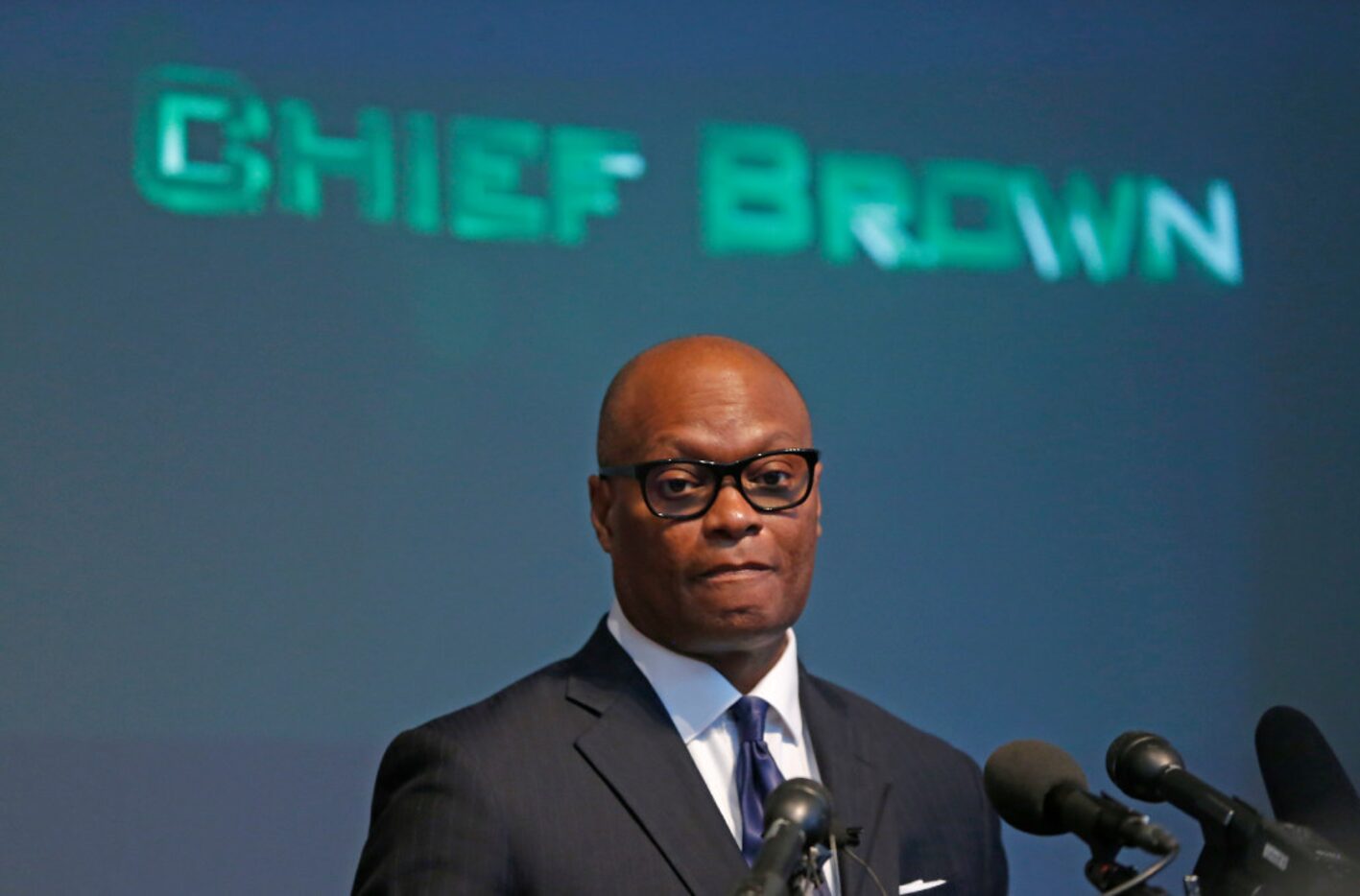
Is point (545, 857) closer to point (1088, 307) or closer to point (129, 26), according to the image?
point (129, 26)

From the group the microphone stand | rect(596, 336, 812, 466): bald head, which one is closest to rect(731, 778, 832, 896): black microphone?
the microphone stand

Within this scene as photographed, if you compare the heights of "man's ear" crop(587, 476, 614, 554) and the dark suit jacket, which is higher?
"man's ear" crop(587, 476, 614, 554)

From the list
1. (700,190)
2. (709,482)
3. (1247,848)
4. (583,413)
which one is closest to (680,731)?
(709,482)

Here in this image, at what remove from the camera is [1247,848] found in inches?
89.5

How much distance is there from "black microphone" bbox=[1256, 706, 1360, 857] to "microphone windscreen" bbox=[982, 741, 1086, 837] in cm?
40

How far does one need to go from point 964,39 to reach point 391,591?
2430 millimetres

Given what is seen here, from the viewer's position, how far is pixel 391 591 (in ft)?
15.7

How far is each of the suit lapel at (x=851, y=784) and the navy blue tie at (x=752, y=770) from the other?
0.13 meters

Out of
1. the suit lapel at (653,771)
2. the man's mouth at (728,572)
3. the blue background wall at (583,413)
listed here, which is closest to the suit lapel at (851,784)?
the suit lapel at (653,771)

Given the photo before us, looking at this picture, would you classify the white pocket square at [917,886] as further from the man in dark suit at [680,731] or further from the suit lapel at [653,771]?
the suit lapel at [653,771]

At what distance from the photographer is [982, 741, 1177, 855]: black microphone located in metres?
2.28

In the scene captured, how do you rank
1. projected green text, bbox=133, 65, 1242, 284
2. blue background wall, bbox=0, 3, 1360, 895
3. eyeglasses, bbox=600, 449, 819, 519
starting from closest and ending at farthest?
1. eyeglasses, bbox=600, 449, 819, 519
2. blue background wall, bbox=0, 3, 1360, 895
3. projected green text, bbox=133, 65, 1242, 284

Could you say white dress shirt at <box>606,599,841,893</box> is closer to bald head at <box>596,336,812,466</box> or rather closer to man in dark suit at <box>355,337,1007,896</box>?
man in dark suit at <box>355,337,1007,896</box>

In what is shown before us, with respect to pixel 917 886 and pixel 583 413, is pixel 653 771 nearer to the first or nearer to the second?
pixel 917 886
